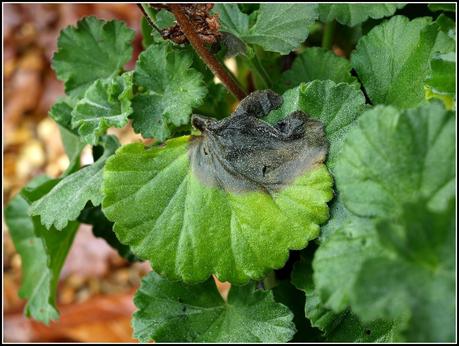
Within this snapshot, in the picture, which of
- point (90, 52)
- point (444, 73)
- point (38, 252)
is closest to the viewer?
point (444, 73)

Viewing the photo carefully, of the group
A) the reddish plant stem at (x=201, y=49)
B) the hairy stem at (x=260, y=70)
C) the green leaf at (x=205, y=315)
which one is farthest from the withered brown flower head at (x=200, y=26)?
the green leaf at (x=205, y=315)

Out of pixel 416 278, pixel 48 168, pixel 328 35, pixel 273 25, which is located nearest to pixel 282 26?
pixel 273 25

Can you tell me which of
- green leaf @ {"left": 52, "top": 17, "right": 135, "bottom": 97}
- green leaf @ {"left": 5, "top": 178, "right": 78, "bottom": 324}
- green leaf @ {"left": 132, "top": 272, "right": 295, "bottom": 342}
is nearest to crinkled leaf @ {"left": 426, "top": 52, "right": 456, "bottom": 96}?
green leaf @ {"left": 132, "top": 272, "right": 295, "bottom": 342}

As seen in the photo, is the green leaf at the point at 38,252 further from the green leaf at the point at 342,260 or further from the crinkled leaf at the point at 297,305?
the green leaf at the point at 342,260

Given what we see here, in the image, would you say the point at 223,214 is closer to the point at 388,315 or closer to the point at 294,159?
the point at 294,159

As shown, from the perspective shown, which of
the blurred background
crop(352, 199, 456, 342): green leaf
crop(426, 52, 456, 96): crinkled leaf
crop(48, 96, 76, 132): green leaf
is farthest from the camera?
the blurred background

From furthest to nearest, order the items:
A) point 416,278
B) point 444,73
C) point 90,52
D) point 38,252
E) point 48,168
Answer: point 48,168 → point 38,252 → point 90,52 → point 444,73 → point 416,278

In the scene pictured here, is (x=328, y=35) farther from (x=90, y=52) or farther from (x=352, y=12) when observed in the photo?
(x=90, y=52)

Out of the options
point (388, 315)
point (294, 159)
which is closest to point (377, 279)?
point (388, 315)

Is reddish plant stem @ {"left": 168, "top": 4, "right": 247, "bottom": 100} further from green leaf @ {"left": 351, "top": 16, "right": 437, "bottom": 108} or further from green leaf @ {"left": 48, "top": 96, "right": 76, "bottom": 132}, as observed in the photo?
green leaf @ {"left": 48, "top": 96, "right": 76, "bottom": 132}
